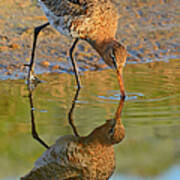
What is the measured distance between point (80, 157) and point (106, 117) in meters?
1.07

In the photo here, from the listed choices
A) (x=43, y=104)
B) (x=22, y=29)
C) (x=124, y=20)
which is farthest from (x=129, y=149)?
(x=124, y=20)

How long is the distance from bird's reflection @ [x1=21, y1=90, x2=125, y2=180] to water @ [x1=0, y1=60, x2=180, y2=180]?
78 mm

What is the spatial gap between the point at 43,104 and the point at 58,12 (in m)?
1.54

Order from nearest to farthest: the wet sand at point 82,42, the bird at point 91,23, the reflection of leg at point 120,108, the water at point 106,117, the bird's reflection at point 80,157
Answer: the bird's reflection at point 80,157 → the water at point 106,117 → the reflection of leg at point 120,108 → the bird at point 91,23 → the wet sand at point 82,42

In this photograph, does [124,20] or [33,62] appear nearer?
[33,62]

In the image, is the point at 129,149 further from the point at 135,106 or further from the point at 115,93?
the point at 115,93

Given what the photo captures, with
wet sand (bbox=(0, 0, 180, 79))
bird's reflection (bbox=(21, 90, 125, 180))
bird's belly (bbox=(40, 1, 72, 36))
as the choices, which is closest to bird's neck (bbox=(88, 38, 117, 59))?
bird's belly (bbox=(40, 1, 72, 36))

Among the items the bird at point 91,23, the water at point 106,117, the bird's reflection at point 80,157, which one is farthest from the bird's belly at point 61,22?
the bird's reflection at point 80,157

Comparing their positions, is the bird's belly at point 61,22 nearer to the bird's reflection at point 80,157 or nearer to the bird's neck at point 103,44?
the bird's neck at point 103,44

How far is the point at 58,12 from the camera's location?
22.8 ft

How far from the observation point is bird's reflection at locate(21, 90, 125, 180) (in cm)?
451

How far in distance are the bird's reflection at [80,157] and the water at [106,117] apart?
0.25 ft

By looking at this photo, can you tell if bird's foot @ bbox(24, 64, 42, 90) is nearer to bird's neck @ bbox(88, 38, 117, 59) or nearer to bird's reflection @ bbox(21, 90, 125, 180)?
bird's neck @ bbox(88, 38, 117, 59)

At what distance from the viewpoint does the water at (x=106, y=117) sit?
15.3ft
